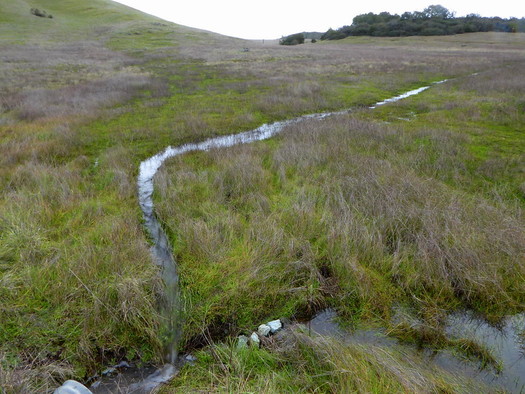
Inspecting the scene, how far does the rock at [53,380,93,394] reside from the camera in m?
3.68

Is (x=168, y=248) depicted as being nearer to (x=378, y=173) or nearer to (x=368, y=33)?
(x=378, y=173)

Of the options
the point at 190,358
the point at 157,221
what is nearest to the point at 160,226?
the point at 157,221

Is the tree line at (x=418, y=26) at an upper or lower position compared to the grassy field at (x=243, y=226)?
upper

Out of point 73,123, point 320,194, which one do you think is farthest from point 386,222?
point 73,123

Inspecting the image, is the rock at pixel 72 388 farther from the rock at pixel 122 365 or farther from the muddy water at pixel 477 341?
the muddy water at pixel 477 341

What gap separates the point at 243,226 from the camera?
6953 millimetres

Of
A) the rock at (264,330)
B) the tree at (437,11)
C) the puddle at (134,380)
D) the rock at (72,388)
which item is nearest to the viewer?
the rock at (72,388)

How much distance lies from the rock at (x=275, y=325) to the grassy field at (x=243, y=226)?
0.25 meters

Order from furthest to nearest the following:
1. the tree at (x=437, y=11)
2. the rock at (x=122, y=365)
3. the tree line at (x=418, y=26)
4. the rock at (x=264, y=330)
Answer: the tree at (x=437, y=11) → the tree line at (x=418, y=26) → the rock at (x=264, y=330) → the rock at (x=122, y=365)

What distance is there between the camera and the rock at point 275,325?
488cm

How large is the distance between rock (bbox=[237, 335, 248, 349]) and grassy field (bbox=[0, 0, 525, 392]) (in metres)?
0.26

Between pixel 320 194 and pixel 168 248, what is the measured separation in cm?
401

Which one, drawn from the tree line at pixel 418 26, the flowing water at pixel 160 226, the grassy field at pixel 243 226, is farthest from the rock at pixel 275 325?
the tree line at pixel 418 26

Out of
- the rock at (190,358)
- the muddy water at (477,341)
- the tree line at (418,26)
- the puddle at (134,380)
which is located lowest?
the muddy water at (477,341)
